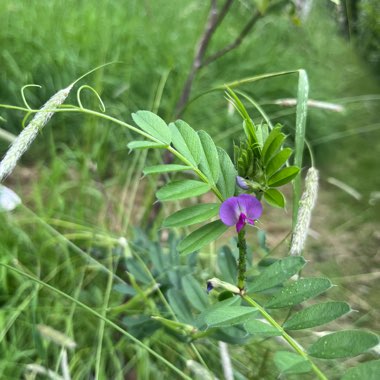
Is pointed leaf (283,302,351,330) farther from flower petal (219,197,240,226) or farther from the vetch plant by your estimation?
flower petal (219,197,240,226)

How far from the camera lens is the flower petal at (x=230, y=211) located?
0.55 meters

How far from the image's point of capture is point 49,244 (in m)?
1.29

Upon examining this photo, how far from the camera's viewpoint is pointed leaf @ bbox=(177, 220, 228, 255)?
0.61 metres

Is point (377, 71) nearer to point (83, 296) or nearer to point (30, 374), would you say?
point (83, 296)

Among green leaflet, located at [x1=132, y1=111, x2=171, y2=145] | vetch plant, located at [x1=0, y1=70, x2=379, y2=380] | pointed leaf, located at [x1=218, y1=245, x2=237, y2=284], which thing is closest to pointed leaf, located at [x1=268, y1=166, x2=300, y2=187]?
vetch plant, located at [x1=0, y1=70, x2=379, y2=380]

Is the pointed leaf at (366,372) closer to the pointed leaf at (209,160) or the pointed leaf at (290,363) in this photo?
the pointed leaf at (290,363)

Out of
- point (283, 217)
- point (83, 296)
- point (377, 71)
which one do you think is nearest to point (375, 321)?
point (283, 217)

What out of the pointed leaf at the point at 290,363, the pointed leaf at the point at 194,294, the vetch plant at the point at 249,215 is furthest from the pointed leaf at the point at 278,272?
the pointed leaf at the point at 194,294

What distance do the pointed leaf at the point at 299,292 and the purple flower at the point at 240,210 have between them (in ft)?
0.27

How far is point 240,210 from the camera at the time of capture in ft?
1.83

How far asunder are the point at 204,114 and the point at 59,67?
0.51 m

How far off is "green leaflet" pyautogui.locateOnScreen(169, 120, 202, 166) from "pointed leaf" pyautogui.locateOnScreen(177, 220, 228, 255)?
7 cm

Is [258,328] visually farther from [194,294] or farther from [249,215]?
[194,294]

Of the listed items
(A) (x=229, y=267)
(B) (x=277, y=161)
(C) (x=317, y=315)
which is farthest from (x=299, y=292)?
(A) (x=229, y=267)
